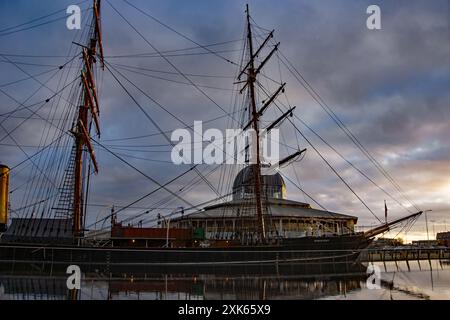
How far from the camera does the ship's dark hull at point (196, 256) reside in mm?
32375

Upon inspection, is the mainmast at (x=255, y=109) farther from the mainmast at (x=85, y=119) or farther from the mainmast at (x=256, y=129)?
the mainmast at (x=85, y=119)

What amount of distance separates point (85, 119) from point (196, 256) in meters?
17.0

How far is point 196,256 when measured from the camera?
3562cm

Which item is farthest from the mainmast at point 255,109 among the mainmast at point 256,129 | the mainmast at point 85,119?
the mainmast at point 85,119

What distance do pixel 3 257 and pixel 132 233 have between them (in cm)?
1112

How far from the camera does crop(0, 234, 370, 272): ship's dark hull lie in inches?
1275

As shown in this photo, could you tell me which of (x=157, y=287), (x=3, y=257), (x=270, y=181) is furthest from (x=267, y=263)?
(x=270, y=181)

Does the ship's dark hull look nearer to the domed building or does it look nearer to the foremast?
the foremast

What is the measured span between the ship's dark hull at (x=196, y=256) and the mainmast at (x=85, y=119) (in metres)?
2.56

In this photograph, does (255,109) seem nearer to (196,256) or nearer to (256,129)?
(256,129)

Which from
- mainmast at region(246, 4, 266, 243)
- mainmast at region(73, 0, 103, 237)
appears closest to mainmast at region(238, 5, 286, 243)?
mainmast at region(246, 4, 266, 243)
